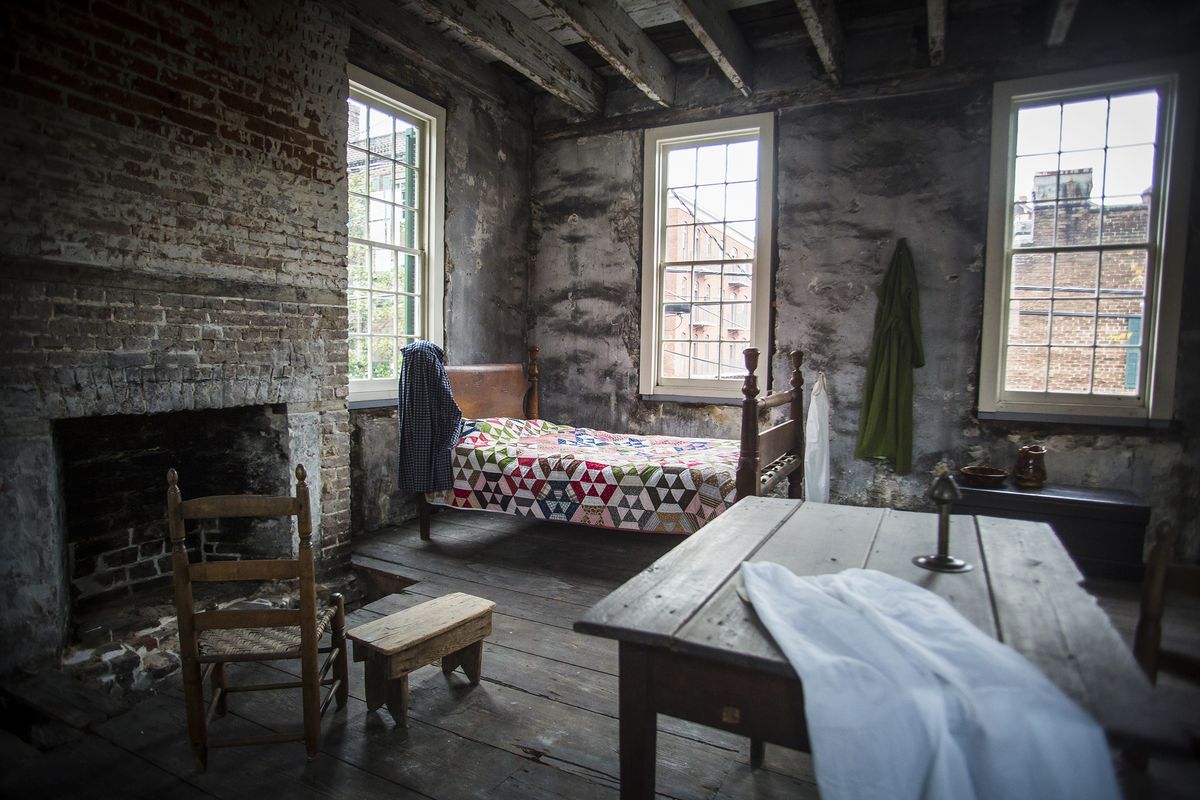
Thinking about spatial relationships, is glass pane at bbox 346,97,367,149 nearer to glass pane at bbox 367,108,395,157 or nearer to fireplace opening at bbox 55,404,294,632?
glass pane at bbox 367,108,395,157

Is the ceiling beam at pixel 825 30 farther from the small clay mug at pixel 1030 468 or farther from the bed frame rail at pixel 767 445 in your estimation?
the small clay mug at pixel 1030 468

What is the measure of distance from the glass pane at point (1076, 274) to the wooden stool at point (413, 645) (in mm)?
4227

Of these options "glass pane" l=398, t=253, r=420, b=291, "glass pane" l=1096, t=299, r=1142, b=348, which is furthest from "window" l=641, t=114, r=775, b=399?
"glass pane" l=1096, t=299, r=1142, b=348

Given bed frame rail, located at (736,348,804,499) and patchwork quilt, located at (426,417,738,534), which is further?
patchwork quilt, located at (426,417,738,534)

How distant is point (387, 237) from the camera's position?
4.76 metres

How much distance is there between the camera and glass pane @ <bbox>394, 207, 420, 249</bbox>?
487 centimetres

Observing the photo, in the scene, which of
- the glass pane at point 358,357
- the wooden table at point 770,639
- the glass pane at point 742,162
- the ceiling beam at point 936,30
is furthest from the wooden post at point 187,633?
the glass pane at point 742,162

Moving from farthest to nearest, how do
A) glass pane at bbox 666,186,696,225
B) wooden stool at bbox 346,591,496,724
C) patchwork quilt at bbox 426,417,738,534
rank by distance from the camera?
glass pane at bbox 666,186,696,225 < patchwork quilt at bbox 426,417,738,534 < wooden stool at bbox 346,591,496,724

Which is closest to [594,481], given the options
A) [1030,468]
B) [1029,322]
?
[1030,468]

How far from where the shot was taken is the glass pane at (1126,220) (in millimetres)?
4320

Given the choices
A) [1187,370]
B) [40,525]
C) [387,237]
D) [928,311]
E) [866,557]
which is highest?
[387,237]

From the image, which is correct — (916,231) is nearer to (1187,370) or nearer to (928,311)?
(928,311)

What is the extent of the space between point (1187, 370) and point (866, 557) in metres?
3.73

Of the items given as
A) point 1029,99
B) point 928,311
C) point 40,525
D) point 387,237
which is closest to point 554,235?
point 387,237
